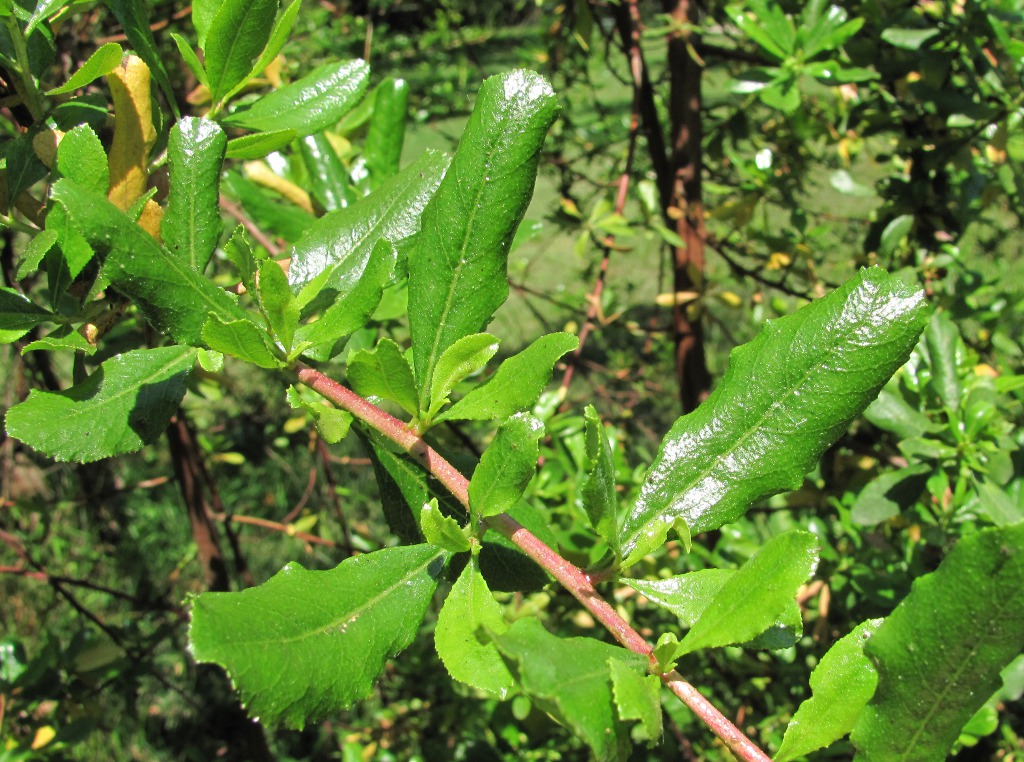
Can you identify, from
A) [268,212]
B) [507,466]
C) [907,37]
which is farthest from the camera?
[907,37]

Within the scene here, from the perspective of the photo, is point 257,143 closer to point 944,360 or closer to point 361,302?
point 361,302

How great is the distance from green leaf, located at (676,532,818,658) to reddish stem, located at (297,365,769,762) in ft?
0.12

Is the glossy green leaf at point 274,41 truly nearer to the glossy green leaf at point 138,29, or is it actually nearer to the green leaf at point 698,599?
the glossy green leaf at point 138,29

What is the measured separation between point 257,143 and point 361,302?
213 millimetres

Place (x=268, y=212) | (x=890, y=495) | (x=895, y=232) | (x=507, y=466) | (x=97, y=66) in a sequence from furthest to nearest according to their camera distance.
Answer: (x=895, y=232) → (x=890, y=495) → (x=268, y=212) → (x=97, y=66) → (x=507, y=466)

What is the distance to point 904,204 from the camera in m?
1.80

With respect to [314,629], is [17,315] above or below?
above

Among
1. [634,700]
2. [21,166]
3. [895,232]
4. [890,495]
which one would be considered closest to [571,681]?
[634,700]

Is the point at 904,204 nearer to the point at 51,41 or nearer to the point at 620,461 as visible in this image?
the point at 620,461

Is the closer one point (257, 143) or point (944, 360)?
point (257, 143)

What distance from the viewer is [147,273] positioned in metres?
0.57

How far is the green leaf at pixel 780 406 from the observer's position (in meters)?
0.61

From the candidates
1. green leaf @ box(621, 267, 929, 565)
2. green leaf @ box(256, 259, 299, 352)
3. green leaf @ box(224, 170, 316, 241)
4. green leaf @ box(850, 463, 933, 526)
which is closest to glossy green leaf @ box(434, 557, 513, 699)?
green leaf @ box(621, 267, 929, 565)

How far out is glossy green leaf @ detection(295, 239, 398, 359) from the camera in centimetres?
62
